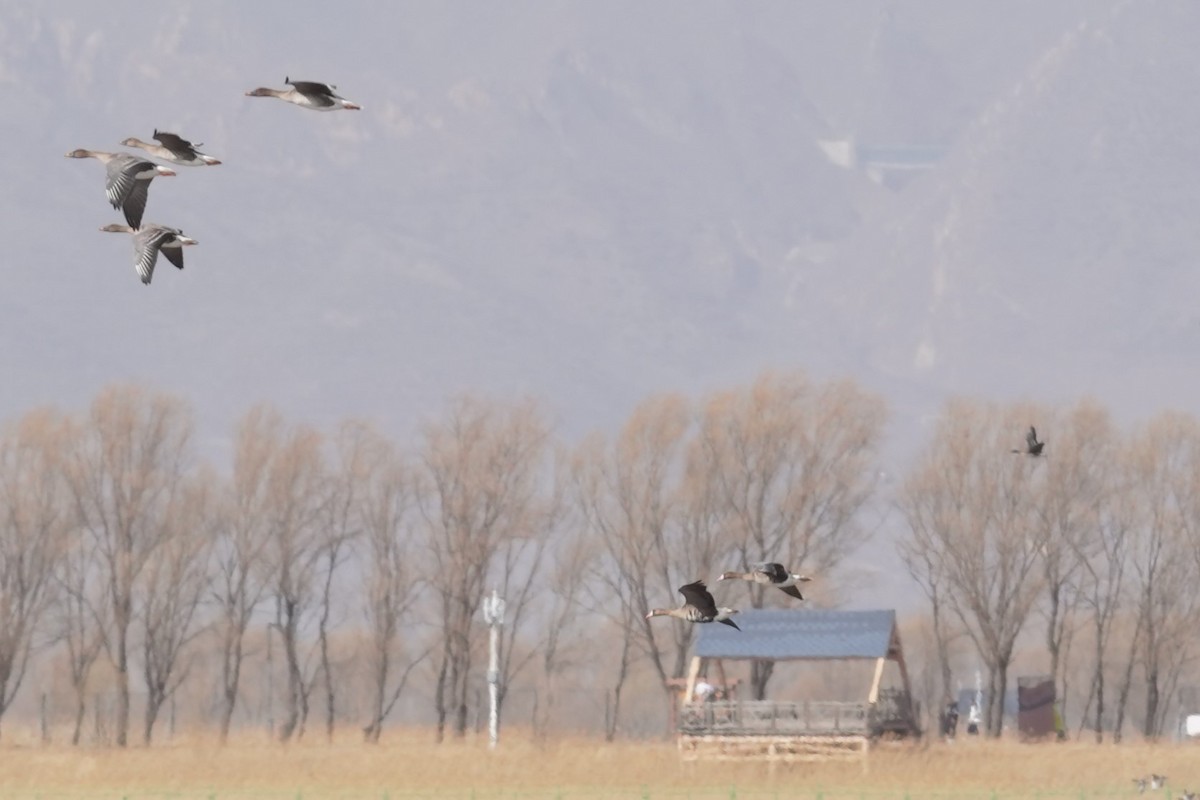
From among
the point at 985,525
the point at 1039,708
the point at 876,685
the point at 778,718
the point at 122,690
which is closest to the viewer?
the point at 778,718

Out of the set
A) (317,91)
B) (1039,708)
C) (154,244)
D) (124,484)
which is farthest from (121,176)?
(1039,708)

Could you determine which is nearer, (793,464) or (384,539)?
(793,464)

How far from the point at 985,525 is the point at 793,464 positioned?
24.3ft

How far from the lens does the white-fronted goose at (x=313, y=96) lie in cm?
2683

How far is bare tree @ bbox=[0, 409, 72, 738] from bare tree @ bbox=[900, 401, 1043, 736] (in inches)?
1218

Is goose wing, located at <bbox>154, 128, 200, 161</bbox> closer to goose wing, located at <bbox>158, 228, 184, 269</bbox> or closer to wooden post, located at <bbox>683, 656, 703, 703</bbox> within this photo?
goose wing, located at <bbox>158, 228, 184, 269</bbox>

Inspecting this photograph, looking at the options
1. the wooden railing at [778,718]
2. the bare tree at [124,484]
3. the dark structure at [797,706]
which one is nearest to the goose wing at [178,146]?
the dark structure at [797,706]

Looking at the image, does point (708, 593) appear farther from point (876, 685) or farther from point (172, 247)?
point (876, 685)

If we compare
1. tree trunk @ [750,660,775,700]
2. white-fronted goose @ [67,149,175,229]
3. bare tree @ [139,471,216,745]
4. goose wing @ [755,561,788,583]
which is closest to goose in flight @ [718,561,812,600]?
goose wing @ [755,561,788,583]

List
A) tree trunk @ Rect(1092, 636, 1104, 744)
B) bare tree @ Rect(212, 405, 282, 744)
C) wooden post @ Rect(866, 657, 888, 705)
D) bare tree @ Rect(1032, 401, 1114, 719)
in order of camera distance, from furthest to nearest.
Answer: bare tree @ Rect(212, 405, 282, 744) < bare tree @ Rect(1032, 401, 1114, 719) < tree trunk @ Rect(1092, 636, 1104, 744) < wooden post @ Rect(866, 657, 888, 705)

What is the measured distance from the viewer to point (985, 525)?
9131cm

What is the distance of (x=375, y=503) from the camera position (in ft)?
333

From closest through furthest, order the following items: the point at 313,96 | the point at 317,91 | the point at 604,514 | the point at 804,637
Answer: the point at 317,91 < the point at 313,96 < the point at 804,637 < the point at 604,514

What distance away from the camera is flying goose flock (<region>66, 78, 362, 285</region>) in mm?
24750
